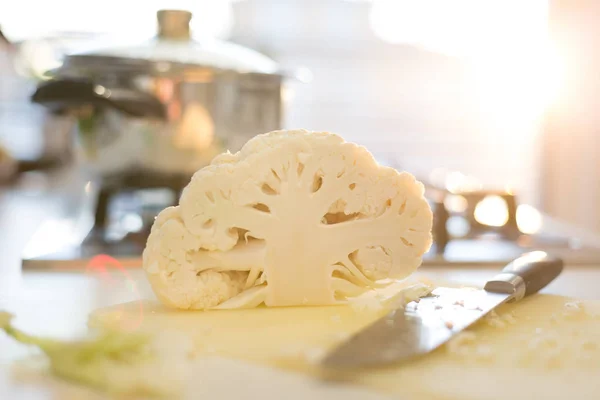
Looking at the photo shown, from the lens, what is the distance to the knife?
550mm

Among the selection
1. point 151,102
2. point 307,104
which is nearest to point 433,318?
point 151,102

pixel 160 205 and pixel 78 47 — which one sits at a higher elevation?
pixel 78 47

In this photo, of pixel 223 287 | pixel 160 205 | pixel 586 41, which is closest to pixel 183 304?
pixel 223 287

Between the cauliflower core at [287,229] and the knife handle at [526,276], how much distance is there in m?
0.10

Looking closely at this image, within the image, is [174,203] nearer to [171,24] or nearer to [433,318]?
[171,24]

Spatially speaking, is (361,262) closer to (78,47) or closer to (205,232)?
(205,232)

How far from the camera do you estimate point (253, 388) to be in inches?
20.8

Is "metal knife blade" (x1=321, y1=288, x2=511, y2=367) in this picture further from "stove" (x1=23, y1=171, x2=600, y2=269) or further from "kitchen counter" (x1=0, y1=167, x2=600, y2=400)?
"stove" (x1=23, y1=171, x2=600, y2=269)

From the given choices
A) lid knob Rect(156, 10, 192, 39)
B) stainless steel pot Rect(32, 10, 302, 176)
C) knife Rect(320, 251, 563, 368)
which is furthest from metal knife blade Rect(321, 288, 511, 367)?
lid knob Rect(156, 10, 192, 39)

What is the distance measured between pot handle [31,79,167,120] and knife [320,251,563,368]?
56 centimetres

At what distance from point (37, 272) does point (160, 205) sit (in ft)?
1.13

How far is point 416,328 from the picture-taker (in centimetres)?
63

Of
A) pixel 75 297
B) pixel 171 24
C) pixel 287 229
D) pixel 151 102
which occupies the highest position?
pixel 171 24

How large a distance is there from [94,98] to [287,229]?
1.81ft
